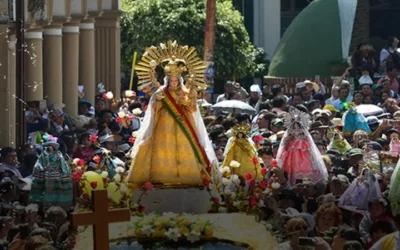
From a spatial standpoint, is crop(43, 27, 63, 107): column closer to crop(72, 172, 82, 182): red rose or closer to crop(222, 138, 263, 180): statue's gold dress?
crop(222, 138, 263, 180): statue's gold dress

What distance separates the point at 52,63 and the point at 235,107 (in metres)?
3.73

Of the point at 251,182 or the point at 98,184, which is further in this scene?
the point at 251,182

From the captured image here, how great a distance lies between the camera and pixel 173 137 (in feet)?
72.2

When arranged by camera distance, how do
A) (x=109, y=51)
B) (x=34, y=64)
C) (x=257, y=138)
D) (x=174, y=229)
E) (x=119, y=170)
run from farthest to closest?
(x=109, y=51) < (x=34, y=64) < (x=257, y=138) < (x=119, y=170) < (x=174, y=229)

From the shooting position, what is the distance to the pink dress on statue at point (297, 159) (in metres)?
23.1

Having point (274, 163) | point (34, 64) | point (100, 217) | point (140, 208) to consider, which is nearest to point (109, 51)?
point (34, 64)

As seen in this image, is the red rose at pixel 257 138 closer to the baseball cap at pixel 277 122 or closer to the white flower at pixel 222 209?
the baseball cap at pixel 277 122

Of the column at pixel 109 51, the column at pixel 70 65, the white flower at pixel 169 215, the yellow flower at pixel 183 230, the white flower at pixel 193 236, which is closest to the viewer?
the white flower at pixel 193 236

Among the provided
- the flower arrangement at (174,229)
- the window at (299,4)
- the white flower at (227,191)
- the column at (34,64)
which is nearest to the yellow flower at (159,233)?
the flower arrangement at (174,229)

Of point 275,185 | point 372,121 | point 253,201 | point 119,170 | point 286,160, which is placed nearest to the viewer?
point 253,201

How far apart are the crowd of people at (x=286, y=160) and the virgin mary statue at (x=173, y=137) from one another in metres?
0.86

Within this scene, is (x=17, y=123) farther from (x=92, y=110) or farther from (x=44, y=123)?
(x=92, y=110)

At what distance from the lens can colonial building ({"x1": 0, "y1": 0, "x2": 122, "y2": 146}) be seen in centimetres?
2711

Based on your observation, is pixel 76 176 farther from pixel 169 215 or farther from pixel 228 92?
pixel 228 92
